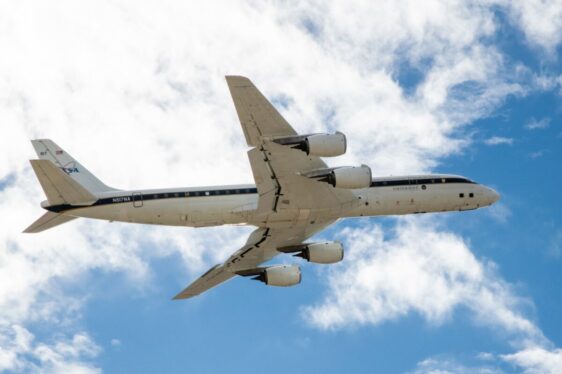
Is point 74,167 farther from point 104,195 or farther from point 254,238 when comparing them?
point 254,238

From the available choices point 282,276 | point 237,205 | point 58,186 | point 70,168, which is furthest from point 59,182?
point 282,276

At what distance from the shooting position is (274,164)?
4916 centimetres

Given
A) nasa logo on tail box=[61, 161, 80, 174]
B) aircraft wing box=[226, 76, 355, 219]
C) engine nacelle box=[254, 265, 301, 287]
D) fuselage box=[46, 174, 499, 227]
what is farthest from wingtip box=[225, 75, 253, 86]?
nasa logo on tail box=[61, 161, 80, 174]

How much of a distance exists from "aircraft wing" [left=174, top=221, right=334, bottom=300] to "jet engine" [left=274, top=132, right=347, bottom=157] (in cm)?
976

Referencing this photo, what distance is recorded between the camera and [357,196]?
186 feet

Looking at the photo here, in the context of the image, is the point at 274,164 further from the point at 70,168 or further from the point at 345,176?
the point at 70,168

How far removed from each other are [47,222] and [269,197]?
14875 mm

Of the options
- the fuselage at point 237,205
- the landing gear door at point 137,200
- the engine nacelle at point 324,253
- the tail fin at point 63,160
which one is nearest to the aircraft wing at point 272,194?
the fuselage at point 237,205

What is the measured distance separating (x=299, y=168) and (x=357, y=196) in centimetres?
796

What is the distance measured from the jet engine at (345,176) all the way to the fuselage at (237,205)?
337 centimetres

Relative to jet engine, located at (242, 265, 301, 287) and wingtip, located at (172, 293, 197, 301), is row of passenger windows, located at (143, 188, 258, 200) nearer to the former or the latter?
jet engine, located at (242, 265, 301, 287)

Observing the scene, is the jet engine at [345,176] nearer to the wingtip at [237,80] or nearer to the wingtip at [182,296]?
the wingtip at [237,80]

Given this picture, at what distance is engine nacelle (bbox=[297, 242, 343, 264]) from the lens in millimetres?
58469

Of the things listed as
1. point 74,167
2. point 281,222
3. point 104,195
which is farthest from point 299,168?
point 74,167
